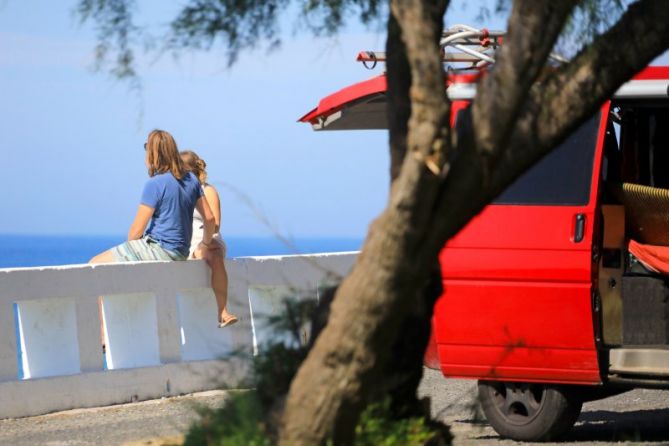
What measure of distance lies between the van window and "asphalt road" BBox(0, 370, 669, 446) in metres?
1.46

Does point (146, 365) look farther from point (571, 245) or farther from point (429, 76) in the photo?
point (429, 76)

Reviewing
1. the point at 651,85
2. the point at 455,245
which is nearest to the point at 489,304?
the point at 455,245

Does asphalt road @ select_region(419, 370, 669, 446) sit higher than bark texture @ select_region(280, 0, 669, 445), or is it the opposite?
bark texture @ select_region(280, 0, 669, 445)

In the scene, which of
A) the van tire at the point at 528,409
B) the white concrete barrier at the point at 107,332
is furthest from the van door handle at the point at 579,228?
the white concrete barrier at the point at 107,332

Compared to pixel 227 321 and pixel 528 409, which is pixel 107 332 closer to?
pixel 227 321

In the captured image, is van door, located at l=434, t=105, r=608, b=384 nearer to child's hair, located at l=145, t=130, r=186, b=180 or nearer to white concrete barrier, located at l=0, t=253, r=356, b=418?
white concrete barrier, located at l=0, t=253, r=356, b=418

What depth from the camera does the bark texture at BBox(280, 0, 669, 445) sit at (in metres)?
5.23

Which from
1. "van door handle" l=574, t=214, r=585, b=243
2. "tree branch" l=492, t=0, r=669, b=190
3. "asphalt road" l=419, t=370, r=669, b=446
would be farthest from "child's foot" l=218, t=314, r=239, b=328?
"tree branch" l=492, t=0, r=669, b=190

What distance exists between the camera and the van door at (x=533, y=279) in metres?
8.38

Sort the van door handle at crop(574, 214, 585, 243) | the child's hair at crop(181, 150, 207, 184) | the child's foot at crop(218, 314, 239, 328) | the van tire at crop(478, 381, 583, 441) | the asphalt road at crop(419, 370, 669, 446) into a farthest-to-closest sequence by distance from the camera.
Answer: the child's hair at crop(181, 150, 207, 184) → the child's foot at crop(218, 314, 239, 328) → the asphalt road at crop(419, 370, 669, 446) → the van tire at crop(478, 381, 583, 441) → the van door handle at crop(574, 214, 585, 243)

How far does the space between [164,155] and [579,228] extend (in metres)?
5.51

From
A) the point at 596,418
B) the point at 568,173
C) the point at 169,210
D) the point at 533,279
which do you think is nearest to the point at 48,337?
the point at 169,210

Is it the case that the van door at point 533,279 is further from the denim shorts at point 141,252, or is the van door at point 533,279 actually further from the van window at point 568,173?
the denim shorts at point 141,252

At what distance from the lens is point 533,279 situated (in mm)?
8461
